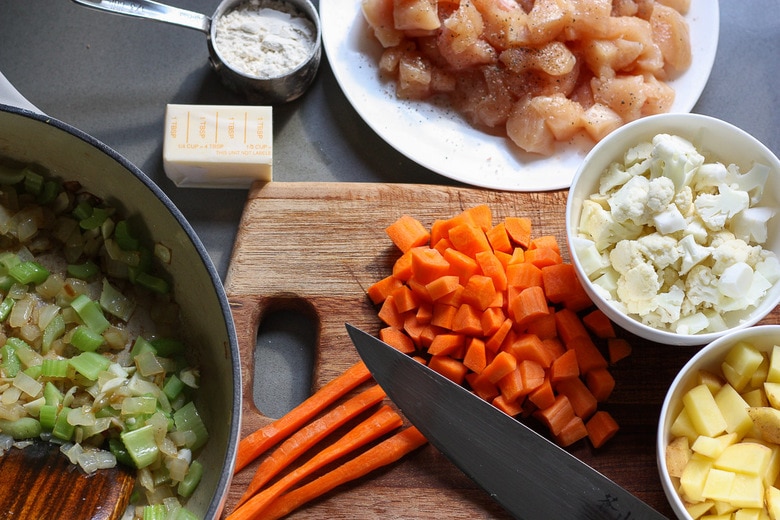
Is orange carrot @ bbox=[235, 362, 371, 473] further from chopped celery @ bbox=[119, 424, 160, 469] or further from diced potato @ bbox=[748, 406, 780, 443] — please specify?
diced potato @ bbox=[748, 406, 780, 443]

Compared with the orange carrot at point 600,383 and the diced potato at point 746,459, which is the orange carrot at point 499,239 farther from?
the diced potato at point 746,459

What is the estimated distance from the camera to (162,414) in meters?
1.72

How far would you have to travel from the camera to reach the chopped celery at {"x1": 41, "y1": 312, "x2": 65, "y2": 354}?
1795 mm

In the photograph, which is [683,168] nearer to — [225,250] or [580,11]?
[580,11]

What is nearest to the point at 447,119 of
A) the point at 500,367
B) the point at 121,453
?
the point at 500,367

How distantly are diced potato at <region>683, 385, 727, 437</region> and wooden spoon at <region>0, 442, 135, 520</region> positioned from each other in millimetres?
1249

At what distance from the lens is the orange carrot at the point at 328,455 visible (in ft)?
5.84

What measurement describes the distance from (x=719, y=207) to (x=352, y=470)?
1063 millimetres

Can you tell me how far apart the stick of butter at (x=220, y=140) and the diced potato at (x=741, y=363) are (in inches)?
48.4

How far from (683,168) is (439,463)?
91 centimetres

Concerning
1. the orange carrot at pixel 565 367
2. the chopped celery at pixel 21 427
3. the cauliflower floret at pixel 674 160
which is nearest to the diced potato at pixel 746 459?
the orange carrot at pixel 565 367

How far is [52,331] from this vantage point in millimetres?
1802

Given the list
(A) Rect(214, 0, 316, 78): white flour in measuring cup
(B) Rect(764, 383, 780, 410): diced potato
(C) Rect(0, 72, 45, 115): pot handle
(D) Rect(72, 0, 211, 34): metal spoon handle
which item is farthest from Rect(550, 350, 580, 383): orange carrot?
(C) Rect(0, 72, 45, 115): pot handle

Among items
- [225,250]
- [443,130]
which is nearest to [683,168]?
[443,130]
